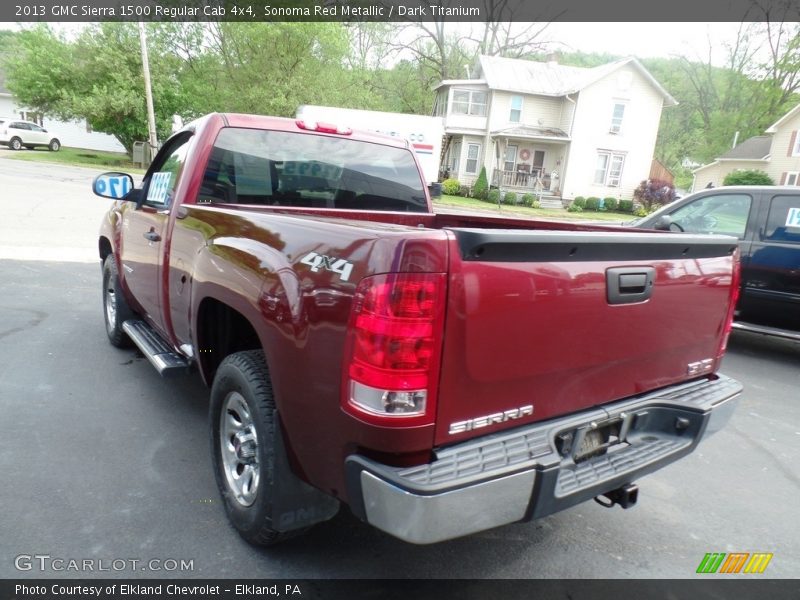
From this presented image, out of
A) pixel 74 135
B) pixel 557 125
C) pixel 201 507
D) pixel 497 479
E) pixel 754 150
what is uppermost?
pixel 754 150

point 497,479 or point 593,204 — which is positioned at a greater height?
point 593,204

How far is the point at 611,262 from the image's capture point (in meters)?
2.15

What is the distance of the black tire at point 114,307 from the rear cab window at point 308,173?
5.99ft

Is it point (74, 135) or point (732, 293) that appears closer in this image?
point (732, 293)

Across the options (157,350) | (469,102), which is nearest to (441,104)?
(469,102)

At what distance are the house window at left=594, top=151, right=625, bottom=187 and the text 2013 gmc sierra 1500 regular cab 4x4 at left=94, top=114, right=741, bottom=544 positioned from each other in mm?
33130

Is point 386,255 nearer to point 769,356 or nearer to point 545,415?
point 545,415

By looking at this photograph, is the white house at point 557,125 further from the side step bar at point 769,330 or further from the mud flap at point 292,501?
the mud flap at point 292,501

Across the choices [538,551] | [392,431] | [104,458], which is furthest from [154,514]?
[538,551]

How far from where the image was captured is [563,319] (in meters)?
2.04

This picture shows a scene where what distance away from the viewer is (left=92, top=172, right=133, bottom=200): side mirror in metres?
4.19

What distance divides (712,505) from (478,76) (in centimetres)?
3637

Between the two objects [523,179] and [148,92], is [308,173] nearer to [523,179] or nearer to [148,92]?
[148,92]

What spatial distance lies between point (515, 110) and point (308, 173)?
108 feet
